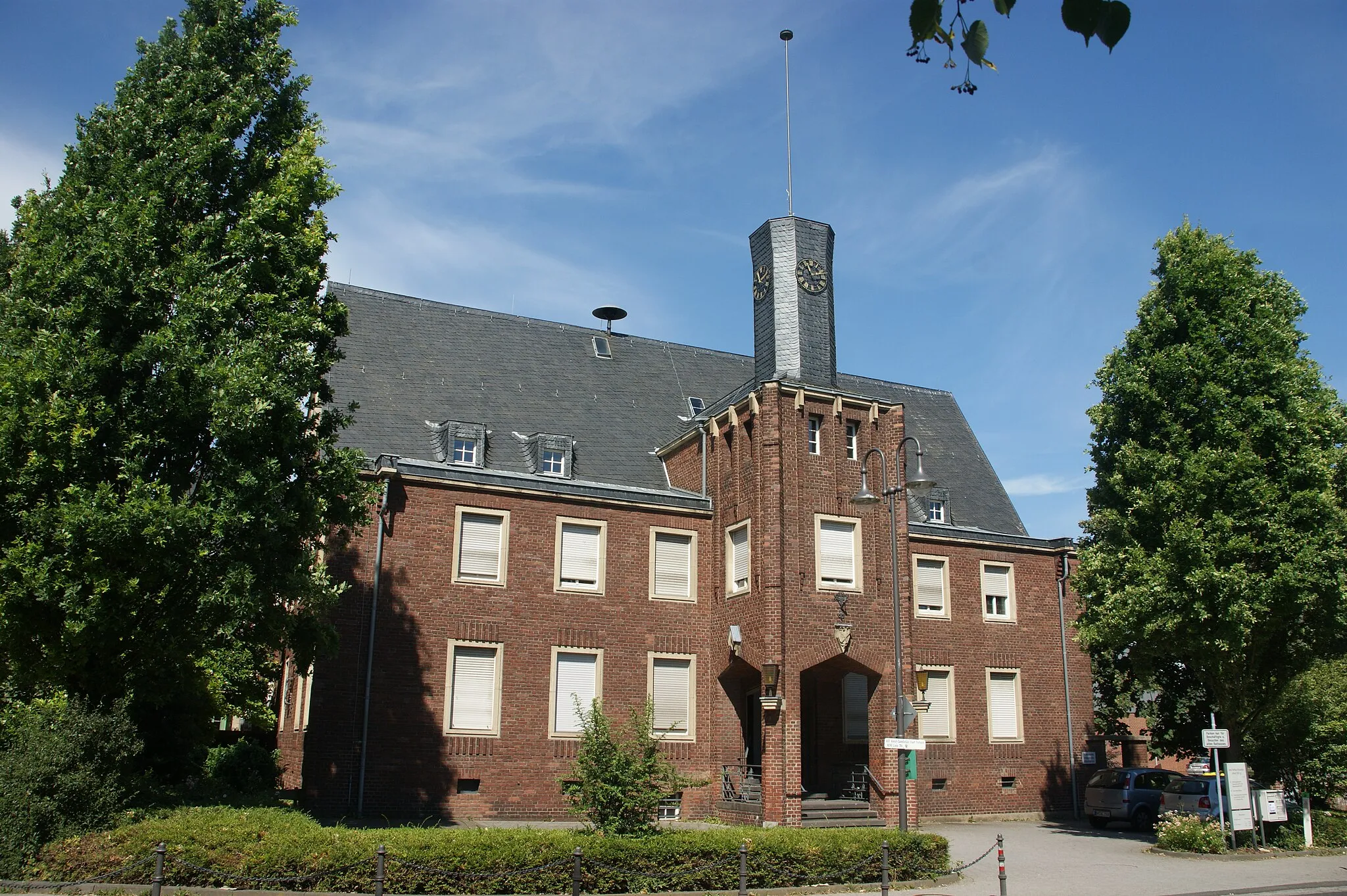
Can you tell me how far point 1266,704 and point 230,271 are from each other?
2187 centimetres

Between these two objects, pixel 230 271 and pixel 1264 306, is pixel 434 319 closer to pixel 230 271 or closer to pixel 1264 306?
pixel 230 271

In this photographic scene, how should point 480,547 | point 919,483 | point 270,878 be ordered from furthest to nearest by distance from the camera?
1. point 480,547
2. point 919,483
3. point 270,878

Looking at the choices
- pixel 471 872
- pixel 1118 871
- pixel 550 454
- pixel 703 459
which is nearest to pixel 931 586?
pixel 703 459

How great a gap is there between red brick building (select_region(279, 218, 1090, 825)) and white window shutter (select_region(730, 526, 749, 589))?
0.11 meters

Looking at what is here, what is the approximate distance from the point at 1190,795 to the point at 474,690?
16.4m

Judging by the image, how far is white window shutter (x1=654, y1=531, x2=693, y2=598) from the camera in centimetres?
2511

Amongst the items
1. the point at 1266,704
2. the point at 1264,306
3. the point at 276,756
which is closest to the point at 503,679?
the point at 276,756

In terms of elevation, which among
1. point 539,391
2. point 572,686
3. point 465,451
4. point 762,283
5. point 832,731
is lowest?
point 832,731

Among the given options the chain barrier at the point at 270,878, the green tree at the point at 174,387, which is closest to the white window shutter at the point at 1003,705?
the green tree at the point at 174,387

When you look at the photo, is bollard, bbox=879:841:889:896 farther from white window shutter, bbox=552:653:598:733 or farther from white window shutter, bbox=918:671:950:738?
white window shutter, bbox=918:671:950:738

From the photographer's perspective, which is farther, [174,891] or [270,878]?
[270,878]

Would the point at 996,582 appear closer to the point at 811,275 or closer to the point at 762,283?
the point at 811,275

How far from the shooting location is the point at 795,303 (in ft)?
86.1

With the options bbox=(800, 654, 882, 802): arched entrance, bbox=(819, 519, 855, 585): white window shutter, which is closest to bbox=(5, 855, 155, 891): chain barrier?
bbox=(819, 519, 855, 585): white window shutter
